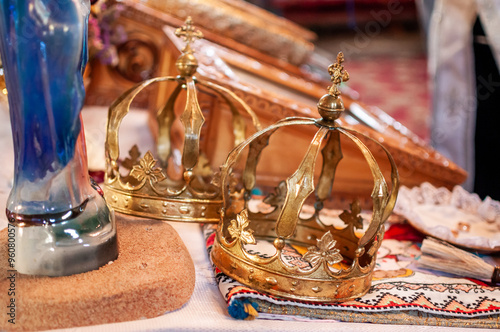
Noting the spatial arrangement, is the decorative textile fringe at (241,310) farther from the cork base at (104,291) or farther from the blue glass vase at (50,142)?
the blue glass vase at (50,142)

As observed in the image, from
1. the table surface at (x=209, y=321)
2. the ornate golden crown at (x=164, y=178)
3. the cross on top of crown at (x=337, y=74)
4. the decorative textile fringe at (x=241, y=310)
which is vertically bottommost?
the table surface at (x=209, y=321)

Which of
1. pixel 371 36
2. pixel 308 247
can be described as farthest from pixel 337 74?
pixel 371 36

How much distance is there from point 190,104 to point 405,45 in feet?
18.8

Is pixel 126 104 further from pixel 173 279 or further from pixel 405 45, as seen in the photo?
pixel 405 45

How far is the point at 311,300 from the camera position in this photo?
76 cm

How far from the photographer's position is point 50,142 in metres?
0.67

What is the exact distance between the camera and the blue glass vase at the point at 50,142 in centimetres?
62

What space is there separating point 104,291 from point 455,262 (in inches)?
25.6

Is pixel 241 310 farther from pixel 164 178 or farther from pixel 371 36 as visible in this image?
pixel 371 36

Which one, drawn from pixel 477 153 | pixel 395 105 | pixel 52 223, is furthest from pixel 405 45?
pixel 52 223

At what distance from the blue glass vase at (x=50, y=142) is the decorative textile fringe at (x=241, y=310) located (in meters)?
0.20

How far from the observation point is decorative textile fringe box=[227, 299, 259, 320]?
0.75 m

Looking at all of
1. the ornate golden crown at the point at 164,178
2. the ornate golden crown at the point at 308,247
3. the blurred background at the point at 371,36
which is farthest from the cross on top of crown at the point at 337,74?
the blurred background at the point at 371,36

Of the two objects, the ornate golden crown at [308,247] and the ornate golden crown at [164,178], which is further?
the ornate golden crown at [164,178]
